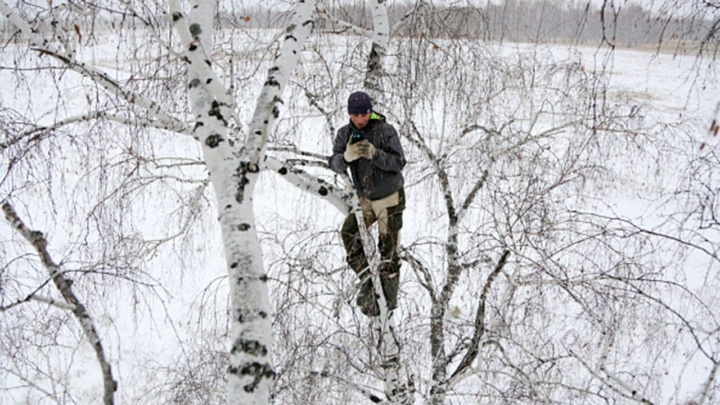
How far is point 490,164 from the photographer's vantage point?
4.86 meters

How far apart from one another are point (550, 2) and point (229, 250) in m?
3.78

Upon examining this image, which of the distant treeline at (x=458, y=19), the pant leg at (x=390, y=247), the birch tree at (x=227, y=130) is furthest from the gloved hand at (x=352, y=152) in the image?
the distant treeline at (x=458, y=19)

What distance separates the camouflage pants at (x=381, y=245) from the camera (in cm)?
400

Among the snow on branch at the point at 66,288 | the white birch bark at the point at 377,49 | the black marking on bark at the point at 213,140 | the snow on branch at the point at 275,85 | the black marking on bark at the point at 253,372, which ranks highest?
the white birch bark at the point at 377,49

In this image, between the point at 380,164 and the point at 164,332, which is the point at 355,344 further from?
the point at 164,332

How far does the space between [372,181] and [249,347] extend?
1926 millimetres

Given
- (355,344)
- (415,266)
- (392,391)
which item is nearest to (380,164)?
(415,266)

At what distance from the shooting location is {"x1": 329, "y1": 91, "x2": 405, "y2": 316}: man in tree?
3.68 metres

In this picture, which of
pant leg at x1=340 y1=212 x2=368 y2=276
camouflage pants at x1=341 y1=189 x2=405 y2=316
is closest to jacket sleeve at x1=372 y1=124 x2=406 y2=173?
camouflage pants at x1=341 y1=189 x2=405 y2=316

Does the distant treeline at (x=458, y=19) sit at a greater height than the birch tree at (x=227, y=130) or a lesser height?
greater

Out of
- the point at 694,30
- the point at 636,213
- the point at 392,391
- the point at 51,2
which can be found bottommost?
the point at 392,391

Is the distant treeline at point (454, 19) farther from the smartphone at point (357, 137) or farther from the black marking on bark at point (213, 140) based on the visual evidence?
the black marking on bark at point (213, 140)

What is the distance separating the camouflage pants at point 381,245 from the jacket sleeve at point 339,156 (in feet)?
1.41

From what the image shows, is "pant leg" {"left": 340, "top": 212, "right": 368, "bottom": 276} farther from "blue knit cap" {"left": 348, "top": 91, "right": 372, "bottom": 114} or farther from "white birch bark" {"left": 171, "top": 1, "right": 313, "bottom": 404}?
"white birch bark" {"left": 171, "top": 1, "right": 313, "bottom": 404}
